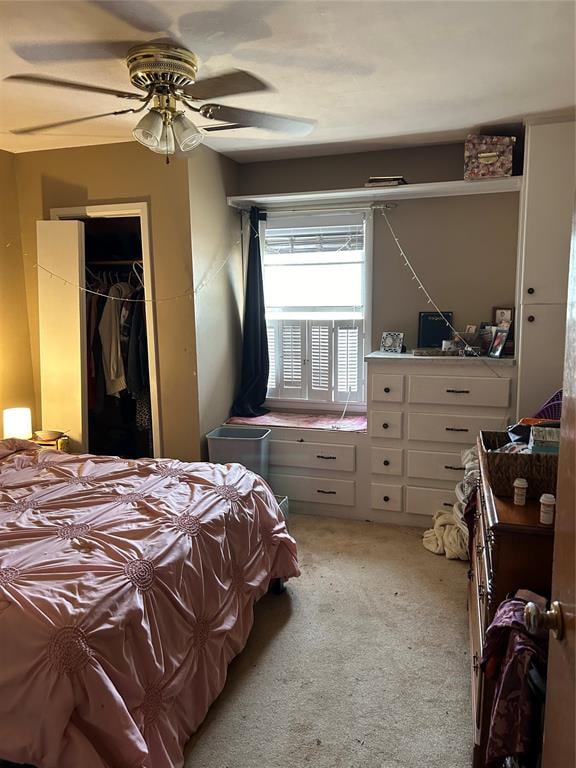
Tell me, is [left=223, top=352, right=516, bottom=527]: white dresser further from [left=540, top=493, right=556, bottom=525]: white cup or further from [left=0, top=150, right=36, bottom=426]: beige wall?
[left=540, top=493, right=556, bottom=525]: white cup

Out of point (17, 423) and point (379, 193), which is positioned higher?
point (379, 193)

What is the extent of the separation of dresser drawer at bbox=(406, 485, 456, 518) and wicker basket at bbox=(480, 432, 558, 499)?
1.85m

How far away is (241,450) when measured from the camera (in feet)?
12.0

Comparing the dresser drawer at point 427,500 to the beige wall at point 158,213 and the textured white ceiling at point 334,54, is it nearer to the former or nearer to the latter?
the beige wall at point 158,213

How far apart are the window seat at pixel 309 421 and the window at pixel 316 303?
0.15m

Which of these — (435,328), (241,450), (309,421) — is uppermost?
(435,328)

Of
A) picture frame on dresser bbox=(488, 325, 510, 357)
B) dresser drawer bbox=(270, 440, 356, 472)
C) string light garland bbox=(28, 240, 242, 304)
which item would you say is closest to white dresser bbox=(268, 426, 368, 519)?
dresser drawer bbox=(270, 440, 356, 472)

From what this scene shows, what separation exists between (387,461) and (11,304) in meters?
2.79

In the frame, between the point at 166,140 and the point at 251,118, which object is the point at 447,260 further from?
the point at 166,140

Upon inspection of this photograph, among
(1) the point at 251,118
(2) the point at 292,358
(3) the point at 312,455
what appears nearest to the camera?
(1) the point at 251,118

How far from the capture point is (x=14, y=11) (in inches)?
74.4

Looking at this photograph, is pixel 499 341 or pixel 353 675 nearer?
pixel 353 675

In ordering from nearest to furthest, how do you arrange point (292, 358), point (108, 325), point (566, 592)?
point (566, 592) < point (108, 325) < point (292, 358)

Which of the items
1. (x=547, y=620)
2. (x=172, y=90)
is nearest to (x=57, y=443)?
(x=172, y=90)
